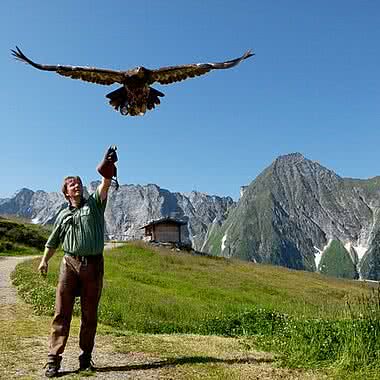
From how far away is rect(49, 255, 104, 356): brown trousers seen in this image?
8492 mm

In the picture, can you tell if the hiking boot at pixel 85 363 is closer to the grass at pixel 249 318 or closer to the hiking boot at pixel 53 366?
the hiking boot at pixel 53 366

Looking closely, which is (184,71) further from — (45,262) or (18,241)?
(18,241)

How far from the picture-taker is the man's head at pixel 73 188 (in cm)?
884

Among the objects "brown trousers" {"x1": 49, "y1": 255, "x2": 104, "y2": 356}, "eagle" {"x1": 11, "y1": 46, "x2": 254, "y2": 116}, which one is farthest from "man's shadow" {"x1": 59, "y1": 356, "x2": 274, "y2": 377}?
"eagle" {"x1": 11, "y1": 46, "x2": 254, "y2": 116}

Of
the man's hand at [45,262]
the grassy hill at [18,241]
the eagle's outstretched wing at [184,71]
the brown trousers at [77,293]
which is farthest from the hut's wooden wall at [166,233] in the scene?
the brown trousers at [77,293]

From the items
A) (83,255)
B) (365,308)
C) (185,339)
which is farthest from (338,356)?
(83,255)

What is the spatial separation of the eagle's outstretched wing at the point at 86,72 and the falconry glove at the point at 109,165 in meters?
2.83

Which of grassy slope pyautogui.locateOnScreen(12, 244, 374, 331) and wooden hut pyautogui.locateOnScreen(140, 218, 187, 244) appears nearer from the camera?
grassy slope pyautogui.locateOnScreen(12, 244, 374, 331)

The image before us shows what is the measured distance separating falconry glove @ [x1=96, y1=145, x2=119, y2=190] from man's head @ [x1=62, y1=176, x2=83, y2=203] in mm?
601

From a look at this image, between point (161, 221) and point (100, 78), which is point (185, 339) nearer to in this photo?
point (100, 78)

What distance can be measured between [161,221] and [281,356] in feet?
248

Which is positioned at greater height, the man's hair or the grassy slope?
the man's hair

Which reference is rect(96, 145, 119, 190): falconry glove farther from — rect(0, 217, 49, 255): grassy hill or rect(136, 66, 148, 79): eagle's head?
rect(0, 217, 49, 255): grassy hill

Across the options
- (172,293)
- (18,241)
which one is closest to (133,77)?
(172,293)
